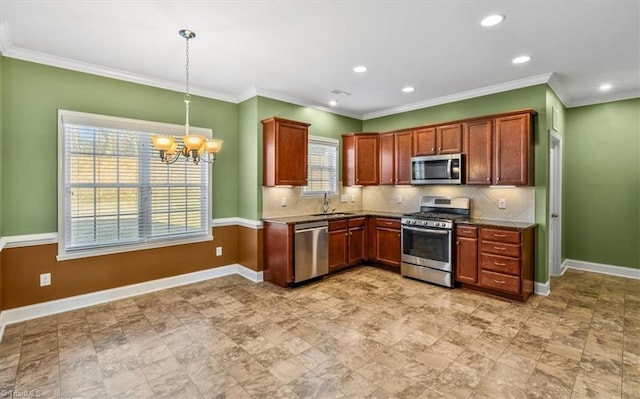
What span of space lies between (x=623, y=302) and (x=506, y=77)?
3.08 metres

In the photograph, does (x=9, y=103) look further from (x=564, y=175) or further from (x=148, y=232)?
(x=564, y=175)

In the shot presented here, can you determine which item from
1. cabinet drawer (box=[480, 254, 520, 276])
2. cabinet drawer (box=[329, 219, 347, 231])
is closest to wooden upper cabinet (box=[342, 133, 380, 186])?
cabinet drawer (box=[329, 219, 347, 231])

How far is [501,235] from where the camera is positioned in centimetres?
389

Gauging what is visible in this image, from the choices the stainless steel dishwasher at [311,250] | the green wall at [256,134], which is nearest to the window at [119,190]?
the green wall at [256,134]

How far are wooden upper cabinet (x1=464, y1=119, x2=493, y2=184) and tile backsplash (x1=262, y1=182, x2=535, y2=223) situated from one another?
35cm

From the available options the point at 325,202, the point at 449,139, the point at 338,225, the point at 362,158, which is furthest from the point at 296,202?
the point at 449,139

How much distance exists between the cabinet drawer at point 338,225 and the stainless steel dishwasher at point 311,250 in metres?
0.11

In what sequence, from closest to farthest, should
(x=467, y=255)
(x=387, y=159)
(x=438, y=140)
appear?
(x=467, y=255) < (x=438, y=140) < (x=387, y=159)

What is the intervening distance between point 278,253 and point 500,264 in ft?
9.40

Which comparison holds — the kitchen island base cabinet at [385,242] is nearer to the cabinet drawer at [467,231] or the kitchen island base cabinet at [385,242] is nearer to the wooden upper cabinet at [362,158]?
the wooden upper cabinet at [362,158]

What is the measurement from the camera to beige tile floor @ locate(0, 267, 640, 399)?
2227mm

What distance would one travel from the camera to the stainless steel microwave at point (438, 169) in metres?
4.55

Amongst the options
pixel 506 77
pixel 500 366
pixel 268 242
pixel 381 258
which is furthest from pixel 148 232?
pixel 506 77

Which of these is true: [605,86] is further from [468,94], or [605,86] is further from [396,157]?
[396,157]
